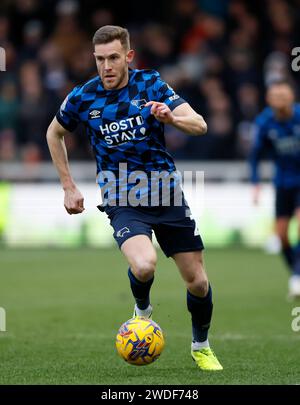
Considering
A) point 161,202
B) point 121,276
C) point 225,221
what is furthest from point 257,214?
point 161,202

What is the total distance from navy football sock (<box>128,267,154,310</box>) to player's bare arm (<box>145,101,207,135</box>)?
112 centimetres

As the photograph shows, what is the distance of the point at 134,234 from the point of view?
6.94 meters

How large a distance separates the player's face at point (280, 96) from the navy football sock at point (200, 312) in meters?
4.77

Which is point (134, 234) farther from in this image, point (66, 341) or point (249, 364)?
point (66, 341)

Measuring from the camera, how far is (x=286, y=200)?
1197 cm

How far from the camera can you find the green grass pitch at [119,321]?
6.89 meters

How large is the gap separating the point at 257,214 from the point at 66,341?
961 cm

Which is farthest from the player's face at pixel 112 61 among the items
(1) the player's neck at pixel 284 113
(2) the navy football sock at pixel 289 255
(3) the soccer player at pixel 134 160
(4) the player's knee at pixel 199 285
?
(2) the navy football sock at pixel 289 255

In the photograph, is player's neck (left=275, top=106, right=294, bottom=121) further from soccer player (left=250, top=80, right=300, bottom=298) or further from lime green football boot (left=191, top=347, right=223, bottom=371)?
lime green football boot (left=191, top=347, right=223, bottom=371)

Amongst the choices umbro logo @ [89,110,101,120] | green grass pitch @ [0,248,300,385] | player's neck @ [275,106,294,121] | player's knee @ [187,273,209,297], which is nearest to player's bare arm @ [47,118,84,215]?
umbro logo @ [89,110,101,120]

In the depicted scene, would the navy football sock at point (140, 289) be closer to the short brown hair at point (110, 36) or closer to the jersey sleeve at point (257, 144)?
the short brown hair at point (110, 36)

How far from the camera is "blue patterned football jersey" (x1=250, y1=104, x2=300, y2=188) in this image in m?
11.8

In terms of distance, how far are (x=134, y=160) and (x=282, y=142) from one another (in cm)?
500

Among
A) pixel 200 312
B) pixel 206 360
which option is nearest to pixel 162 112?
pixel 200 312
